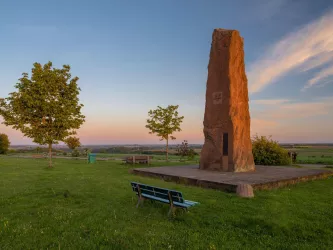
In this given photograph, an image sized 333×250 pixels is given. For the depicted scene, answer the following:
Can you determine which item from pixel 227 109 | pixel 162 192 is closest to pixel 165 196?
pixel 162 192

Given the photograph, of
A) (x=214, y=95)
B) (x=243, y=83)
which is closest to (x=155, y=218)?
(x=214, y=95)

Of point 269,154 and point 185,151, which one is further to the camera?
point 185,151

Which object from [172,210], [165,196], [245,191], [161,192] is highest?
[161,192]

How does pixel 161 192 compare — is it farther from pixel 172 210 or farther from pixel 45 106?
pixel 45 106

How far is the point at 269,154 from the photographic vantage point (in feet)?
73.5

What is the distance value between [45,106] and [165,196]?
16.9 metres

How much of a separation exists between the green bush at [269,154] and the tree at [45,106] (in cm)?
1536

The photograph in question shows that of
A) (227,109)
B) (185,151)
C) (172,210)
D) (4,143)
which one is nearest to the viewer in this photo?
(172,210)

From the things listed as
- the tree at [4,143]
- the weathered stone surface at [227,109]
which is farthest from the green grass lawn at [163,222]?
the tree at [4,143]

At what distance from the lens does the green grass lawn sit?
5398mm

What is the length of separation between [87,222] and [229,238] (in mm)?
3455

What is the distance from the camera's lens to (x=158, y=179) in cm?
1423

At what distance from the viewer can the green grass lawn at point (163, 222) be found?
5398 millimetres

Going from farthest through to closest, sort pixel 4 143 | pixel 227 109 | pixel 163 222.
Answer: pixel 4 143 → pixel 227 109 → pixel 163 222
